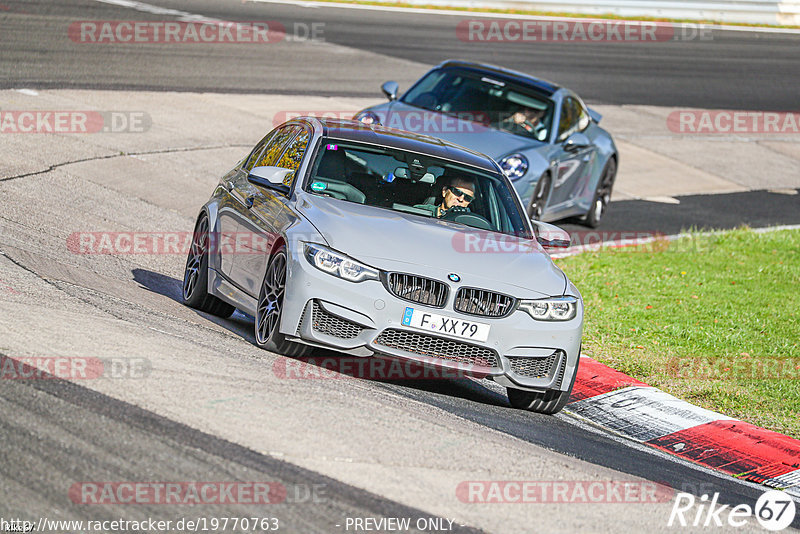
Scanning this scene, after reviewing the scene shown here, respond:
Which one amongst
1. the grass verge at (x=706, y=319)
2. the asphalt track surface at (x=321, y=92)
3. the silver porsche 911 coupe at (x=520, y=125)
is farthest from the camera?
the silver porsche 911 coupe at (x=520, y=125)

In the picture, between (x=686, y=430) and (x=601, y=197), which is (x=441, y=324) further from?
(x=601, y=197)

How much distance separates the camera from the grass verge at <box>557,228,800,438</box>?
9586mm

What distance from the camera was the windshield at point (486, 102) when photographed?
48.3ft

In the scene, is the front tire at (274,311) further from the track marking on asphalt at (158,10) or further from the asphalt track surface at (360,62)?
the track marking on asphalt at (158,10)

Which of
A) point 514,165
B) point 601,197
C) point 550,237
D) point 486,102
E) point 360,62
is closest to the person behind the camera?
point 550,237

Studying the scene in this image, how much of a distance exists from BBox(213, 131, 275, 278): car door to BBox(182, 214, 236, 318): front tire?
23 centimetres

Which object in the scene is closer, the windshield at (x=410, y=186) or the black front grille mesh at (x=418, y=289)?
the black front grille mesh at (x=418, y=289)

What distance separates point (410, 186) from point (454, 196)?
352 millimetres

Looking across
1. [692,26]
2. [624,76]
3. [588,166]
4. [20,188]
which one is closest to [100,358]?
[20,188]

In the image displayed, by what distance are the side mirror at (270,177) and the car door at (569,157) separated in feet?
20.3

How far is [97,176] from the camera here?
45.1 feet

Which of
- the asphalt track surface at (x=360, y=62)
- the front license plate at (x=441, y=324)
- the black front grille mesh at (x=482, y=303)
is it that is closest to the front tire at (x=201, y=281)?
the front license plate at (x=441, y=324)

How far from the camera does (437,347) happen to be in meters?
7.66

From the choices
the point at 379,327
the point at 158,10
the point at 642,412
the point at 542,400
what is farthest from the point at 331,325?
the point at 158,10
